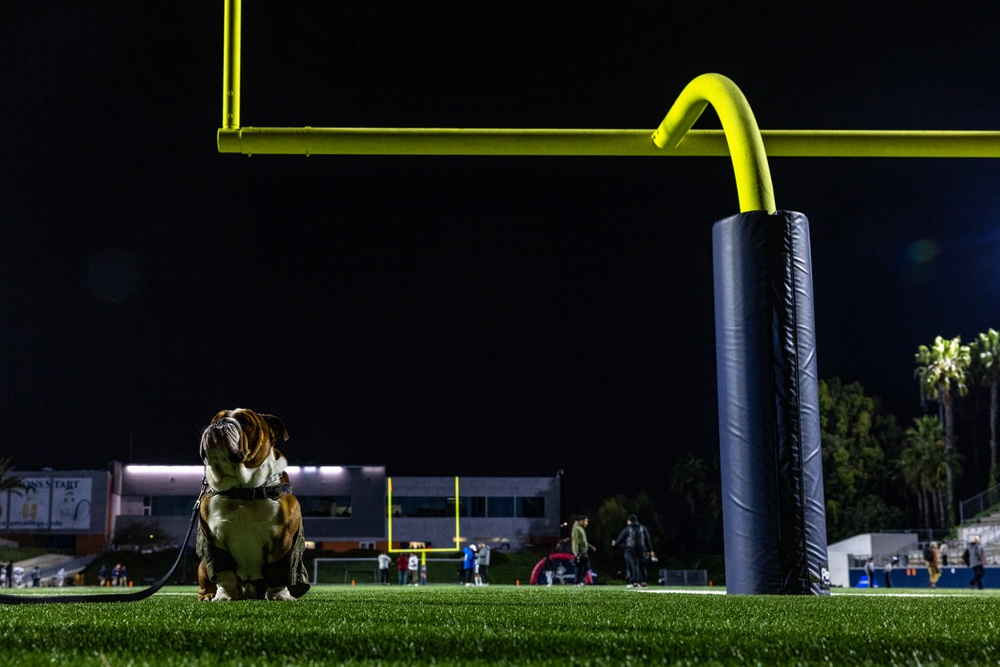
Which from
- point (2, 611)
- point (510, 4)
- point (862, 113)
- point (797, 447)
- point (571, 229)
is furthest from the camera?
point (571, 229)

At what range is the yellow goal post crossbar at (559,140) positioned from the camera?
8.78 m

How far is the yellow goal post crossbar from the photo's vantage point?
346 inches

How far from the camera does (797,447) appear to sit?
650 cm

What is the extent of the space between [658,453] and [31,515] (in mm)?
37293

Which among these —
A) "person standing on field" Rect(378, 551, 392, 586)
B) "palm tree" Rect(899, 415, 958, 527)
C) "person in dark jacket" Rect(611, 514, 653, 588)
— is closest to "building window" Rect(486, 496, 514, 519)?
"palm tree" Rect(899, 415, 958, 527)

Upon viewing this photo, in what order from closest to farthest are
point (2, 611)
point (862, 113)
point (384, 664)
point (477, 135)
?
point (384, 664) < point (2, 611) < point (477, 135) < point (862, 113)

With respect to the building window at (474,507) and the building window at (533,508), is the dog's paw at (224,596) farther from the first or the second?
the building window at (533,508)

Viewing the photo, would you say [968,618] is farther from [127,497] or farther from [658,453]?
[658,453]

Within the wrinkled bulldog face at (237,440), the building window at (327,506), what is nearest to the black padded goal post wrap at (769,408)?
the wrinkled bulldog face at (237,440)

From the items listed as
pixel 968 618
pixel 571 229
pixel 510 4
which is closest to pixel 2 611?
pixel 968 618

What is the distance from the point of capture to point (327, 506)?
54.6 metres

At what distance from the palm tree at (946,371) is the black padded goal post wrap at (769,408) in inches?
1945

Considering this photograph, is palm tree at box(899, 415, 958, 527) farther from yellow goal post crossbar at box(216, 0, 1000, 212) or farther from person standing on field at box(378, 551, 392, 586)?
yellow goal post crossbar at box(216, 0, 1000, 212)

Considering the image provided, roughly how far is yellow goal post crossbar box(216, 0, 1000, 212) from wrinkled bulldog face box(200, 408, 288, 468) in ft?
13.1
